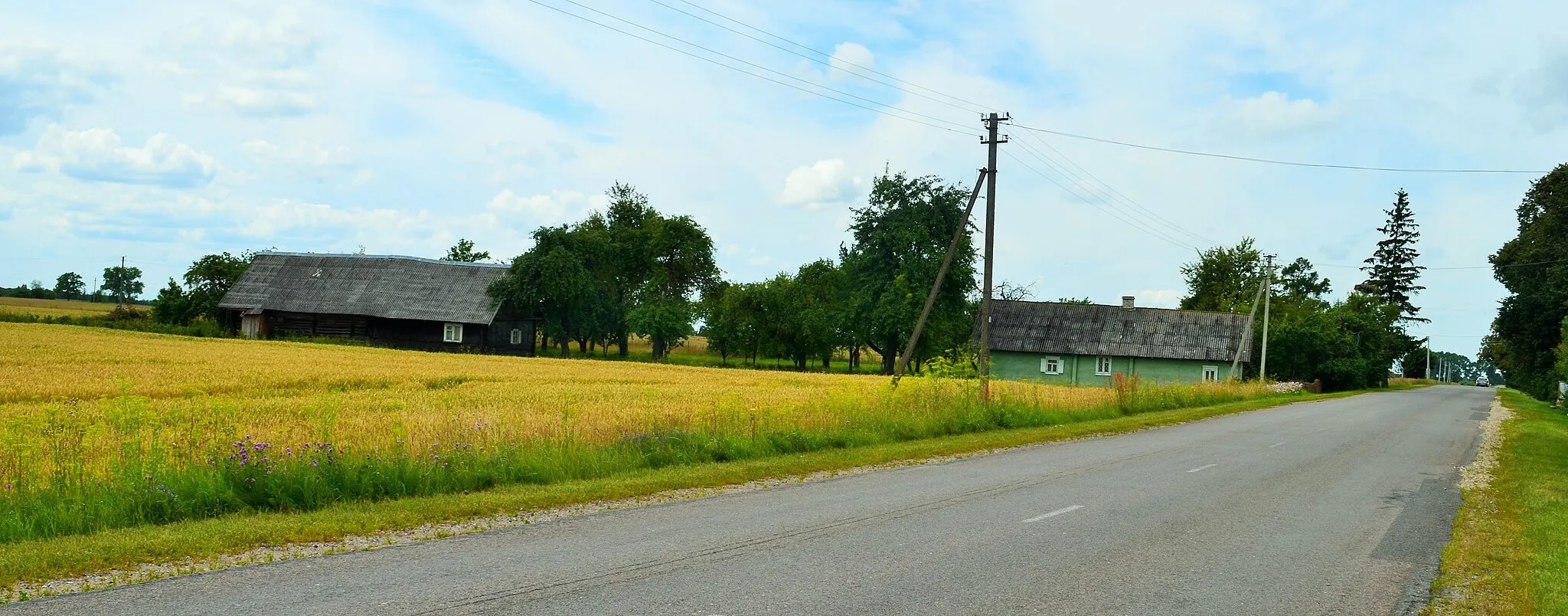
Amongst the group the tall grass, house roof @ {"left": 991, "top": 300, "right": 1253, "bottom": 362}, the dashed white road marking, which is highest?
house roof @ {"left": 991, "top": 300, "right": 1253, "bottom": 362}

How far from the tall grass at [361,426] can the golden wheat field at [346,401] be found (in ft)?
0.24

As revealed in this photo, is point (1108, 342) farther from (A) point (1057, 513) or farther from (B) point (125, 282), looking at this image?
(B) point (125, 282)

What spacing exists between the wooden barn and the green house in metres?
32.3

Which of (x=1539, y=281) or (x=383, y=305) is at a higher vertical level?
(x=1539, y=281)

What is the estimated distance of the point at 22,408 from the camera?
20.1 metres

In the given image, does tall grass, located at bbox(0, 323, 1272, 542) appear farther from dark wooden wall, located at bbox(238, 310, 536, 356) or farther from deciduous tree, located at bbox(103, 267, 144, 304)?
deciduous tree, located at bbox(103, 267, 144, 304)

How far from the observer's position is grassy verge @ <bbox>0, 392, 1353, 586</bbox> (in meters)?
7.99

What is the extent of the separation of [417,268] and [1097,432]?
56.3 m

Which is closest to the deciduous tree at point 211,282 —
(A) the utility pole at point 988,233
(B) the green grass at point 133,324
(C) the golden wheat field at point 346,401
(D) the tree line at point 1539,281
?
(B) the green grass at point 133,324

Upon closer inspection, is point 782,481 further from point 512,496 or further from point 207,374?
point 207,374

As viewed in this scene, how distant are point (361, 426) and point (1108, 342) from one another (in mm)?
57340

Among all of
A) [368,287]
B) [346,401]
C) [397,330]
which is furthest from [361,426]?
[368,287]

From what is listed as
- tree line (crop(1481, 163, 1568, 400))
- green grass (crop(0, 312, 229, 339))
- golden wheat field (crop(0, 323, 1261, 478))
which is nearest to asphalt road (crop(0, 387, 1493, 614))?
golden wheat field (crop(0, 323, 1261, 478))

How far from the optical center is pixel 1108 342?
66.7 metres
